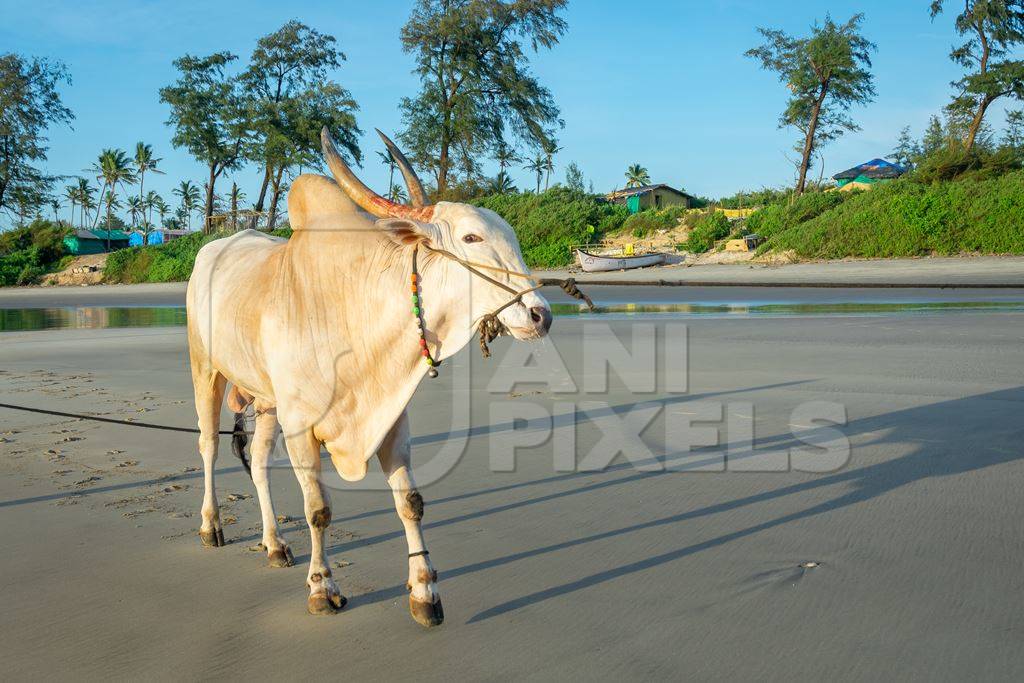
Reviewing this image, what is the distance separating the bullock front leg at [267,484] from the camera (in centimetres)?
400

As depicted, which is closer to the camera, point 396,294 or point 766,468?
Answer: point 396,294

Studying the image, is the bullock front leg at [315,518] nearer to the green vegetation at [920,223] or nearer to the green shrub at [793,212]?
the green vegetation at [920,223]

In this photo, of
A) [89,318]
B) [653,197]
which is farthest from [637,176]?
[89,318]

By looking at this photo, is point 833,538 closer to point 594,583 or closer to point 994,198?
point 594,583

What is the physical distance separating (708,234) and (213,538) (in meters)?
31.8

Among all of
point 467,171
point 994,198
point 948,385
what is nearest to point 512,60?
point 467,171

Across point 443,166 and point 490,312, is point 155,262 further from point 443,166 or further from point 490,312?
point 490,312

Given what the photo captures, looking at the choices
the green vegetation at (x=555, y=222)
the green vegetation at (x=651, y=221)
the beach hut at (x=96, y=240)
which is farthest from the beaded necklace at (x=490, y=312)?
the beach hut at (x=96, y=240)

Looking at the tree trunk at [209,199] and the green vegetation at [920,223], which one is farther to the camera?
the tree trunk at [209,199]

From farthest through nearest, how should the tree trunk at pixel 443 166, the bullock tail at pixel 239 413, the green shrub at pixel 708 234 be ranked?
the tree trunk at pixel 443 166 < the green shrub at pixel 708 234 < the bullock tail at pixel 239 413

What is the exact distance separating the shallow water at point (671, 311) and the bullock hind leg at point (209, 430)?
39.6 feet

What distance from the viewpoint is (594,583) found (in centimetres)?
369

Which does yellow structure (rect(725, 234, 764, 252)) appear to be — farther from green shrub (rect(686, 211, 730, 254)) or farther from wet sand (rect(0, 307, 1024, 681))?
wet sand (rect(0, 307, 1024, 681))

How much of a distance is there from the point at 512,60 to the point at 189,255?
19475 millimetres
